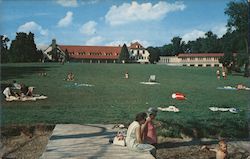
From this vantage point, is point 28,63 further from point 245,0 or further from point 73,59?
point 245,0

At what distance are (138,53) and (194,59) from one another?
1.72 metres

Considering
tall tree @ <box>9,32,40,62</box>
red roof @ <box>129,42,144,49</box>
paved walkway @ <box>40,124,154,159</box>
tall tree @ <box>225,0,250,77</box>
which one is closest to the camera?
paved walkway @ <box>40,124,154,159</box>

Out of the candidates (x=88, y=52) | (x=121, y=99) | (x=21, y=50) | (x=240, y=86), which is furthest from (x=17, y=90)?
(x=240, y=86)

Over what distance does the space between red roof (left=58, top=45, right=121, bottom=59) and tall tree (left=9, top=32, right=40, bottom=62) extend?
65 cm

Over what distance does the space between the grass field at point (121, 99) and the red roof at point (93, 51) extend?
300mm

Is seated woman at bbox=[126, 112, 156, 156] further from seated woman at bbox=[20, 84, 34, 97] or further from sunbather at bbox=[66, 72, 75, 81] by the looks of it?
sunbather at bbox=[66, 72, 75, 81]

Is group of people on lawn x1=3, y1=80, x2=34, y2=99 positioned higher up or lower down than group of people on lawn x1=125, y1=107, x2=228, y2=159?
higher up

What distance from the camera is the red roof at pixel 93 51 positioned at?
935cm

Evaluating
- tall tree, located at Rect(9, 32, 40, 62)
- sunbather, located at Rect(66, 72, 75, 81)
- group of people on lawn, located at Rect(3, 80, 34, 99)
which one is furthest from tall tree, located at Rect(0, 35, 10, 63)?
sunbather, located at Rect(66, 72, 75, 81)

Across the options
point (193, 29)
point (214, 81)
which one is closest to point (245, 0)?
point (193, 29)

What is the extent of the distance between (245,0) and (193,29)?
1428mm

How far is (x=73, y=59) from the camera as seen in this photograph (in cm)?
988

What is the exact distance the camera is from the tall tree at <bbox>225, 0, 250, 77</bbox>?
9.13 m

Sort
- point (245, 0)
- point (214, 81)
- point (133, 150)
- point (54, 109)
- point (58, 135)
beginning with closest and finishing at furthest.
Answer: point (133, 150) < point (58, 135) < point (54, 109) < point (245, 0) < point (214, 81)
